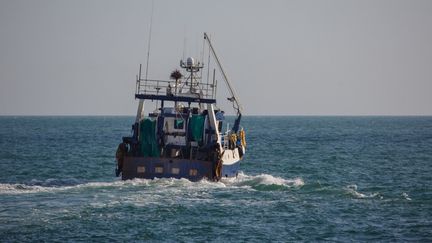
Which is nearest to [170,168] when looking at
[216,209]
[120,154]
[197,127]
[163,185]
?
[163,185]

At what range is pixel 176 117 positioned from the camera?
49.6m

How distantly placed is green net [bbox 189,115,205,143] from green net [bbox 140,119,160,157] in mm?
2402

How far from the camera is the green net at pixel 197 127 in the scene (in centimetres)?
4850

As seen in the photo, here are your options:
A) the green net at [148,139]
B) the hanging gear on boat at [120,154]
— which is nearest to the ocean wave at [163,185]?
the hanging gear on boat at [120,154]

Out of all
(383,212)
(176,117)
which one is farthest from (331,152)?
(383,212)

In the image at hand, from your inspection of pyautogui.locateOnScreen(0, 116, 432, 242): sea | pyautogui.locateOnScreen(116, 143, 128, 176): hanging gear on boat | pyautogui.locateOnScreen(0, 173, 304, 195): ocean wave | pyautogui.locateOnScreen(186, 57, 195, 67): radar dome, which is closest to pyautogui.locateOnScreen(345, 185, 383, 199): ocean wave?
pyautogui.locateOnScreen(0, 116, 432, 242): sea

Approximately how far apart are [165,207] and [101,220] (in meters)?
4.44

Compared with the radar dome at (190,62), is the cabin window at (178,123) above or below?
below

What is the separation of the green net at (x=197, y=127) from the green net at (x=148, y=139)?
2402 millimetres

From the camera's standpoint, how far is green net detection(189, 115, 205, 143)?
159 ft

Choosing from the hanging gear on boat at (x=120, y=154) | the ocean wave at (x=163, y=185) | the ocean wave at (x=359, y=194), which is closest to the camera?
the ocean wave at (x=359, y=194)

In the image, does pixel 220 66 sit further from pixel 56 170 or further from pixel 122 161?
pixel 56 170

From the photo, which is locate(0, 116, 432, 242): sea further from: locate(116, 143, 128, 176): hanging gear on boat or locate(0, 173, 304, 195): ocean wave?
locate(116, 143, 128, 176): hanging gear on boat

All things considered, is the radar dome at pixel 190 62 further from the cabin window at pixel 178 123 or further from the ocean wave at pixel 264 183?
the ocean wave at pixel 264 183
